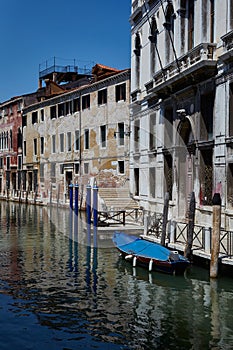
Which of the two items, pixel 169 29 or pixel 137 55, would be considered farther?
pixel 137 55

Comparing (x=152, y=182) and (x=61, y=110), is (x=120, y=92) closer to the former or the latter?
(x=152, y=182)

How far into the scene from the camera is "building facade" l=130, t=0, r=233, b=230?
11953mm

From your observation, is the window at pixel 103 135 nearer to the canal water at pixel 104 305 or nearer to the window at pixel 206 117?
the window at pixel 206 117

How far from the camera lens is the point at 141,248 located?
11.2m

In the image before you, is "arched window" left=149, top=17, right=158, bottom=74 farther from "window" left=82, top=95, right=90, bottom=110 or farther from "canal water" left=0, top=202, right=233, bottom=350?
"window" left=82, top=95, right=90, bottom=110

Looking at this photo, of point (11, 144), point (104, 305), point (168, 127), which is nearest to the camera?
point (104, 305)

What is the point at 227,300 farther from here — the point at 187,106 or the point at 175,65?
the point at 175,65

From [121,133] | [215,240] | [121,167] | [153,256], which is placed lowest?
[153,256]

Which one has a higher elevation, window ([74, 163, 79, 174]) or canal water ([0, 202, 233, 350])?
window ([74, 163, 79, 174])

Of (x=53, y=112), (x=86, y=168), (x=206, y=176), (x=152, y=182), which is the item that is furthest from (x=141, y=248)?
(x=53, y=112)

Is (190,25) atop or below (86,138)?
atop

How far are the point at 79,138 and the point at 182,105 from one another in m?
13.2

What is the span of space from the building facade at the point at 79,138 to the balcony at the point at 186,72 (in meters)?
5.42

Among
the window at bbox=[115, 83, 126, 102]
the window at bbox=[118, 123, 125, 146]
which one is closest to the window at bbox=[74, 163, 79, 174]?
the window at bbox=[118, 123, 125, 146]
